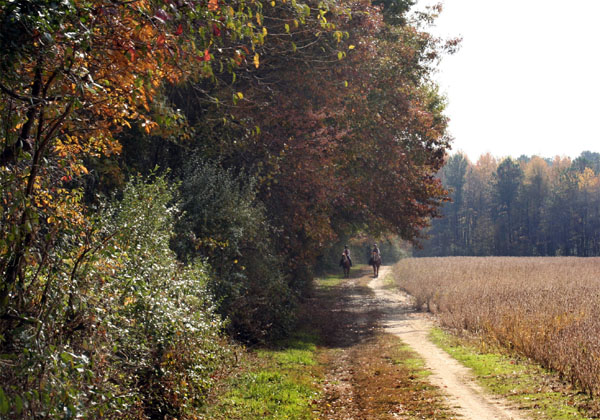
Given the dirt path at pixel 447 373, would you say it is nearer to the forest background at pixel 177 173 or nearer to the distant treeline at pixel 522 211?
the forest background at pixel 177 173

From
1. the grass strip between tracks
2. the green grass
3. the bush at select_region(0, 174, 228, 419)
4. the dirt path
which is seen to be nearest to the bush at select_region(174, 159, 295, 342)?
the grass strip between tracks

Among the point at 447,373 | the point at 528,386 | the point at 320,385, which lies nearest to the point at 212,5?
the point at 320,385

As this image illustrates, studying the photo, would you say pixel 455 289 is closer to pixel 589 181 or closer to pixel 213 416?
pixel 213 416

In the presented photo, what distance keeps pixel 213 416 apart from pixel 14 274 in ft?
14.8

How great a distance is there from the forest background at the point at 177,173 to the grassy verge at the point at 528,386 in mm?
4848

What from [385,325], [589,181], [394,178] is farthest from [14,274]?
[589,181]

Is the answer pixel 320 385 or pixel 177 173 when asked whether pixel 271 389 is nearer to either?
pixel 320 385

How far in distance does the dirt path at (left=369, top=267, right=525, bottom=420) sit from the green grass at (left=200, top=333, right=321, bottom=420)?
2.34 metres

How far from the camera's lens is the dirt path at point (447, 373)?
8398 mm

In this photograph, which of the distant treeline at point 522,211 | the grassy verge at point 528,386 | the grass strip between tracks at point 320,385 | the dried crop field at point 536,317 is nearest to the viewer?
the grassy verge at point 528,386

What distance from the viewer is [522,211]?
100125 mm

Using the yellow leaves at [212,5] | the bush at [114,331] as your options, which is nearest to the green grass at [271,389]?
the bush at [114,331]

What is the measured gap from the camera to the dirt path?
840 centimetres

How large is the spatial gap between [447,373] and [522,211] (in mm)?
96295
